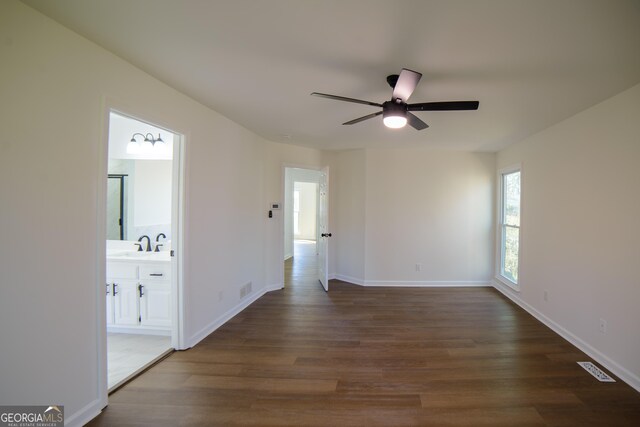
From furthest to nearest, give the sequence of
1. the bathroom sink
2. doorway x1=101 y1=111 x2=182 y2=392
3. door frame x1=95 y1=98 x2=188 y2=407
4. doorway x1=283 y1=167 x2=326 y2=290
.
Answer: doorway x1=283 y1=167 x2=326 y2=290 < the bathroom sink < doorway x1=101 y1=111 x2=182 y2=392 < door frame x1=95 y1=98 x2=188 y2=407

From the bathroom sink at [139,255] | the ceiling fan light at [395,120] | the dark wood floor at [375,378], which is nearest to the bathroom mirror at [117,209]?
the bathroom sink at [139,255]

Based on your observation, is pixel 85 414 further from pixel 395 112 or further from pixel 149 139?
pixel 395 112

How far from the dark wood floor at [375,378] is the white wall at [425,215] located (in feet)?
4.62

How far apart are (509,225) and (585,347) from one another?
226 cm

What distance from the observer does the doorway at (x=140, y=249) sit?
109 inches

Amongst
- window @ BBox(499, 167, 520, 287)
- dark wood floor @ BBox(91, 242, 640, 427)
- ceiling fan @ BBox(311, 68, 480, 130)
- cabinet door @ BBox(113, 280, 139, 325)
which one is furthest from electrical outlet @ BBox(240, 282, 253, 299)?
window @ BBox(499, 167, 520, 287)

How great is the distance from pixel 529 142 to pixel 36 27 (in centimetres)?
527

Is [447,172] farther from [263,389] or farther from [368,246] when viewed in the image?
[263,389]

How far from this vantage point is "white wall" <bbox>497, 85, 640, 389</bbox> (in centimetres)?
242

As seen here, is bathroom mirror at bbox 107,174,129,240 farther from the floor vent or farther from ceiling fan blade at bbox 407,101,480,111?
the floor vent

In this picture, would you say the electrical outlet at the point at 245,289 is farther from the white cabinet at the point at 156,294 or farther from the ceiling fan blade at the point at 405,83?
the ceiling fan blade at the point at 405,83

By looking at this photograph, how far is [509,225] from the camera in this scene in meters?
4.73

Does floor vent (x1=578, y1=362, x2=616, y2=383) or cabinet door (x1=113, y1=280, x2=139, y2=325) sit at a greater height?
cabinet door (x1=113, y1=280, x2=139, y2=325)

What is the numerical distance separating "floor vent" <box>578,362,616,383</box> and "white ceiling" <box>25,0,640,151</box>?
2.53 meters
